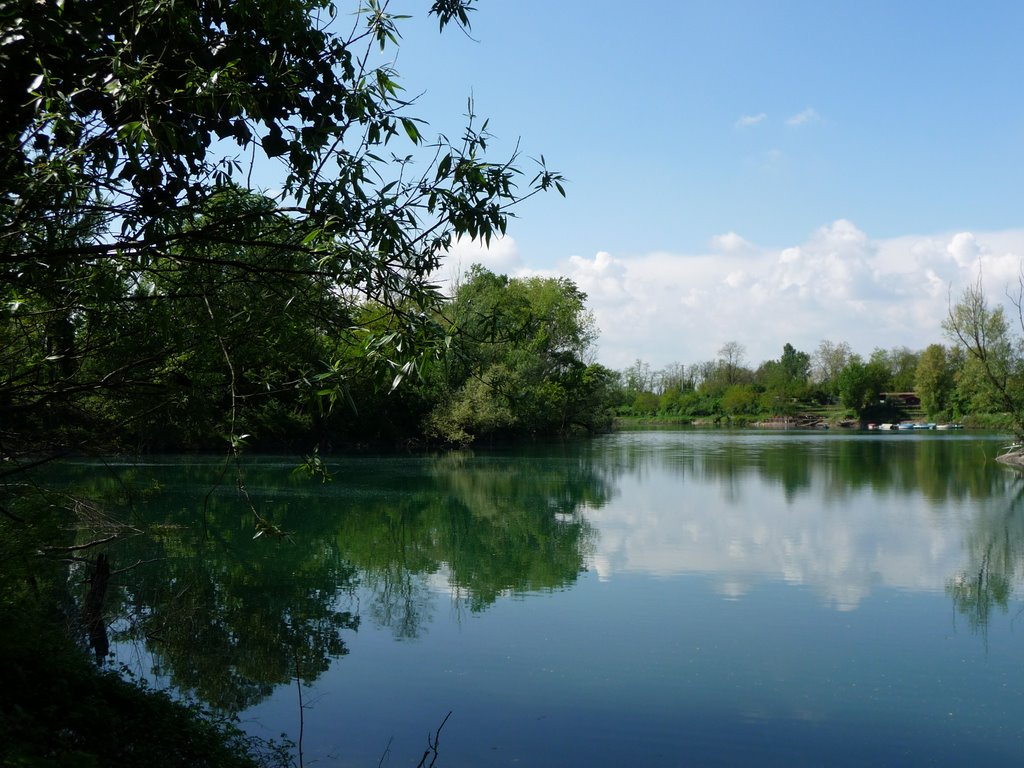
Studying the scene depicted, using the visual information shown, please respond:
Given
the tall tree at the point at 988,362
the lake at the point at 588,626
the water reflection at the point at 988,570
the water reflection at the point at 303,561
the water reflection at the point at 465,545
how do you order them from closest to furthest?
the lake at the point at 588,626 < the water reflection at the point at 303,561 < the water reflection at the point at 465,545 < the water reflection at the point at 988,570 < the tall tree at the point at 988,362

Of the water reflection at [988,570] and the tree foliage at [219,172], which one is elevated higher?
the tree foliage at [219,172]

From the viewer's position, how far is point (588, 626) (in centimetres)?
1132

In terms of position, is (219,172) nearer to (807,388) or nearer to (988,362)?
(988,362)

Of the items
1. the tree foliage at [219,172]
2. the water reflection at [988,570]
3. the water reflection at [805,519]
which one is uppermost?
the tree foliage at [219,172]

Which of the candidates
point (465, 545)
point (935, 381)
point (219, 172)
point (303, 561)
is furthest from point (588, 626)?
point (935, 381)

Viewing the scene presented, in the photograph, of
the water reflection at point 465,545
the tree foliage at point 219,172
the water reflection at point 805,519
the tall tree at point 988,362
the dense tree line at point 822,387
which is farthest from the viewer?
the dense tree line at point 822,387

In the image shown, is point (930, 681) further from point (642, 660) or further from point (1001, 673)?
point (642, 660)

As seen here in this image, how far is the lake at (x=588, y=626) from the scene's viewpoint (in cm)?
782

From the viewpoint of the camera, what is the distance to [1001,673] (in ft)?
31.6

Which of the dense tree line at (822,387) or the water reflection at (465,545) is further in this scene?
the dense tree line at (822,387)

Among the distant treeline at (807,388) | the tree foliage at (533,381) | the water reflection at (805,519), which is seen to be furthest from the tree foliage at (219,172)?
the distant treeline at (807,388)

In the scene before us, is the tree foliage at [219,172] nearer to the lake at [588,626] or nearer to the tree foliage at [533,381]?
the lake at [588,626]

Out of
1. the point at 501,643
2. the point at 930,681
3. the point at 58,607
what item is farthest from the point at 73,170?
the point at 930,681

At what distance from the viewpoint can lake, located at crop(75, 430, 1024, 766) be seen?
7820 millimetres
